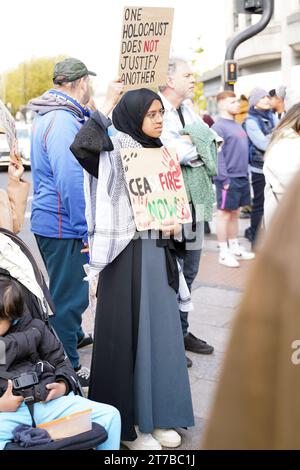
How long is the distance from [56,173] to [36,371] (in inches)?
55.5

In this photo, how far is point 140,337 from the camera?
308 centimetres

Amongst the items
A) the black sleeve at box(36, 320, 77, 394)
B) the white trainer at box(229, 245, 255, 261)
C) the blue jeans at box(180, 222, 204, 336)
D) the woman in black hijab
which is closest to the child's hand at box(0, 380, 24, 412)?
the black sleeve at box(36, 320, 77, 394)

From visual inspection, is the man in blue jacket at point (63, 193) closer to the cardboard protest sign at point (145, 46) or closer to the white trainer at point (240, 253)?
the cardboard protest sign at point (145, 46)

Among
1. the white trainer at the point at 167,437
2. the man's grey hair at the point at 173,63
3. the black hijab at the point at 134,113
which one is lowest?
the white trainer at the point at 167,437

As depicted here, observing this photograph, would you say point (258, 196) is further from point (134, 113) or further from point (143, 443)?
point (143, 443)

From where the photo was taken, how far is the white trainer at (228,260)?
7.04m

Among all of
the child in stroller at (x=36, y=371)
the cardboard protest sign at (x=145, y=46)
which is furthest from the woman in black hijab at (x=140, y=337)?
the child in stroller at (x=36, y=371)

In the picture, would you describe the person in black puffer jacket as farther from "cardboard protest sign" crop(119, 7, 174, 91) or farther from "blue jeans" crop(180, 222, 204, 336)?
"cardboard protest sign" crop(119, 7, 174, 91)

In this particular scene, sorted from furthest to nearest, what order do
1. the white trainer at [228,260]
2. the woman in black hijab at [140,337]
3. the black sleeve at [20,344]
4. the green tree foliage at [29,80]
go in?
the green tree foliage at [29,80] → the white trainer at [228,260] → the woman in black hijab at [140,337] → the black sleeve at [20,344]

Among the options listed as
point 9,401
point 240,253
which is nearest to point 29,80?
point 240,253

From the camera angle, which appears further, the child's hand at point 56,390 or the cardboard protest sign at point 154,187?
the cardboard protest sign at point 154,187

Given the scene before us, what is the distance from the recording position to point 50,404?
2594mm

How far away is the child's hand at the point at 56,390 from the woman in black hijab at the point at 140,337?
19.5 inches
